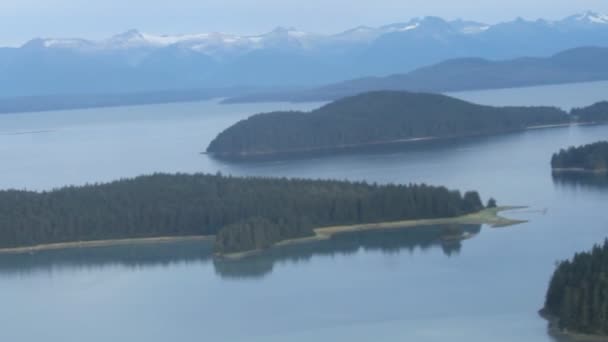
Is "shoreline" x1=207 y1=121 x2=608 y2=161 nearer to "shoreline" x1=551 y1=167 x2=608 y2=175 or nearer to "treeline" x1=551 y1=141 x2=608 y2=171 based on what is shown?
"treeline" x1=551 y1=141 x2=608 y2=171

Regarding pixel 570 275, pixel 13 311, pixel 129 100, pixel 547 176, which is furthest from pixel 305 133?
pixel 129 100

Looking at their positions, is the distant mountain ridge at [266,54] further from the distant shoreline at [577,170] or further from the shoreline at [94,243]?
the shoreline at [94,243]

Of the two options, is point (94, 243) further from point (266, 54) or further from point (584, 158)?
point (266, 54)

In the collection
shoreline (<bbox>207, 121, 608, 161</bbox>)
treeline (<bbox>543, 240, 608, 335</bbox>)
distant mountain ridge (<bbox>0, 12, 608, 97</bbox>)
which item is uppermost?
distant mountain ridge (<bbox>0, 12, 608, 97</bbox>)

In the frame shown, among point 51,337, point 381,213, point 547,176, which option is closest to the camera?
point 51,337

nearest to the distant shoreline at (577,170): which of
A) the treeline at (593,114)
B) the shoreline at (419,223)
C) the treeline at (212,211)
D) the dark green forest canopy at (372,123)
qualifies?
the treeline at (212,211)

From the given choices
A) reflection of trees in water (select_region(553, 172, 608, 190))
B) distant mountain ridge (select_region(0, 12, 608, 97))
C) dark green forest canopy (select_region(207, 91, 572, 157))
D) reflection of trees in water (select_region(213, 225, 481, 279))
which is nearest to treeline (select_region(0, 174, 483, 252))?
reflection of trees in water (select_region(213, 225, 481, 279))

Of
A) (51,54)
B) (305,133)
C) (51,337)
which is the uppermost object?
(51,54)

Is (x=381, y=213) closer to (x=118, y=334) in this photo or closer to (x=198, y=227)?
(x=198, y=227)
